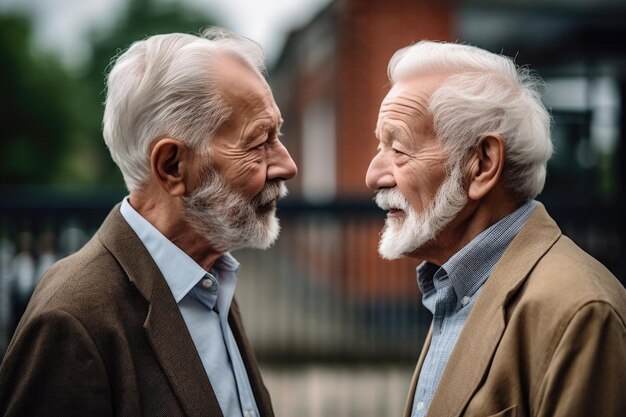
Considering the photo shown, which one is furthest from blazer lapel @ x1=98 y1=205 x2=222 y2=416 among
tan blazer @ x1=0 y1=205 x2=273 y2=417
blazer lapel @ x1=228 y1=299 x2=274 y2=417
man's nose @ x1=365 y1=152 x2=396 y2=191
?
man's nose @ x1=365 y1=152 x2=396 y2=191

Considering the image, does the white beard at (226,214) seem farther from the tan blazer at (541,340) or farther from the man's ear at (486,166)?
the tan blazer at (541,340)

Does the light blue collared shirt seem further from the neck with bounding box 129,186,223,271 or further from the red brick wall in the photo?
the red brick wall

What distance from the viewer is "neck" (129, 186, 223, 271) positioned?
305cm

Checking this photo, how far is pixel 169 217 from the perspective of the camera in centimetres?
305

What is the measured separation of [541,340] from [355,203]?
212 inches

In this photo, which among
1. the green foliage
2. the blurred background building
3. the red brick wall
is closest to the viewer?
the blurred background building

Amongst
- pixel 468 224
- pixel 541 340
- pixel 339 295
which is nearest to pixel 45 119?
pixel 339 295

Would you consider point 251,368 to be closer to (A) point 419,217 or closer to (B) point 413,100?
(A) point 419,217

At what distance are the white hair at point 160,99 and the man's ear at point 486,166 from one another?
0.87 m

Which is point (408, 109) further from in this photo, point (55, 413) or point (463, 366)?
point (55, 413)

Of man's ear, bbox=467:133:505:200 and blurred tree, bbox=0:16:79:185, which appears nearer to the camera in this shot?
man's ear, bbox=467:133:505:200

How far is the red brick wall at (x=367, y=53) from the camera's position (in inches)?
497

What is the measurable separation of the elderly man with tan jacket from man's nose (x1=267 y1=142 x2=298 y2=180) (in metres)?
0.31

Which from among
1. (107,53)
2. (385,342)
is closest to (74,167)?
(107,53)
